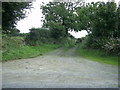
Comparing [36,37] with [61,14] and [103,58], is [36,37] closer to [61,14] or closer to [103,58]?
[61,14]

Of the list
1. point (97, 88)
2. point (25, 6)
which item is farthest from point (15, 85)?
point (25, 6)

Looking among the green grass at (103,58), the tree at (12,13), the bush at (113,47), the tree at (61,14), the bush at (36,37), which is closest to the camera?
the green grass at (103,58)

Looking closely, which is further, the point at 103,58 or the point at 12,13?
the point at 12,13

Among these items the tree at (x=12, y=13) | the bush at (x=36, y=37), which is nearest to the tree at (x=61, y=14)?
the bush at (x=36, y=37)

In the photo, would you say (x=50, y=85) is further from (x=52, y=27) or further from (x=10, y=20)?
(x=52, y=27)

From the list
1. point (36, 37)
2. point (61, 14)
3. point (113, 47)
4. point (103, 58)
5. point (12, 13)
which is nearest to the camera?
point (103, 58)

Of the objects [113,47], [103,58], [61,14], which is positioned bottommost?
[103,58]

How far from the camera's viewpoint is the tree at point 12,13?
1144 cm

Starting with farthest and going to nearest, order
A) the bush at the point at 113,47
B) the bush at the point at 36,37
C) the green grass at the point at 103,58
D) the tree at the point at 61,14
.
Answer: the tree at the point at 61,14, the bush at the point at 36,37, the bush at the point at 113,47, the green grass at the point at 103,58

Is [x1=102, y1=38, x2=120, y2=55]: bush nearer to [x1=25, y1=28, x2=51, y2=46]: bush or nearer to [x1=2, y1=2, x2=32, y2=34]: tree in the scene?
[x1=2, y1=2, x2=32, y2=34]: tree

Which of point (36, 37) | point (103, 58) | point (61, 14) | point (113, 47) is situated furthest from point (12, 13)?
point (61, 14)

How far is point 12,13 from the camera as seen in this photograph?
12305mm

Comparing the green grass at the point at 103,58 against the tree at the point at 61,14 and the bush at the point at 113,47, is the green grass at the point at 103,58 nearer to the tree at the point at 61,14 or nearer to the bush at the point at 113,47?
the bush at the point at 113,47

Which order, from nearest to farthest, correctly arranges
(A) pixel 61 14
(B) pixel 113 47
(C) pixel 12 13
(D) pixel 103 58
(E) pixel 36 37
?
(D) pixel 103 58 < (C) pixel 12 13 < (B) pixel 113 47 < (E) pixel 36 37 < (A) pixel 61 14
